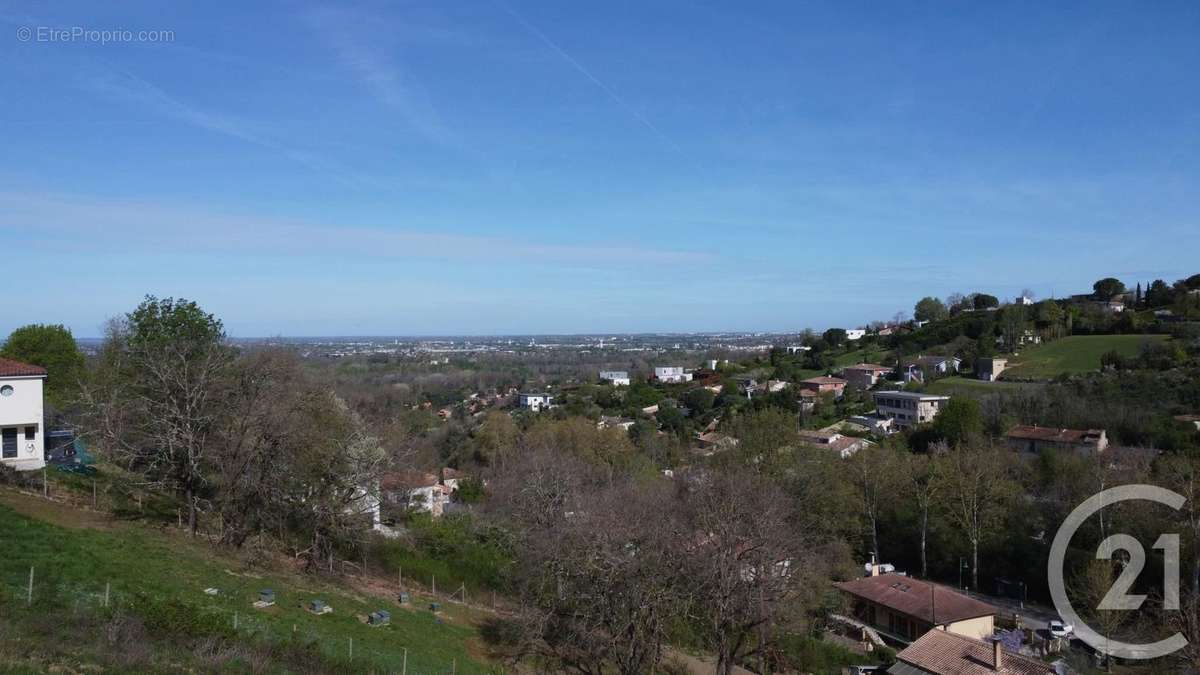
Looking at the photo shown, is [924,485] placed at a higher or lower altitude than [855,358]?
lower

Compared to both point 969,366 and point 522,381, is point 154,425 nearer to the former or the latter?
point 969,366

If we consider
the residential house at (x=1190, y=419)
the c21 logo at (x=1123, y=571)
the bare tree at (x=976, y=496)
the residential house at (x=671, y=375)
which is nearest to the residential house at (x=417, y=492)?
the bare tree at (x=976, y=496)

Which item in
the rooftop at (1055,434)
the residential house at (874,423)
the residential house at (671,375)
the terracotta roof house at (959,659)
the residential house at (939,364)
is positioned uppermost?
the residential house at (939,364)

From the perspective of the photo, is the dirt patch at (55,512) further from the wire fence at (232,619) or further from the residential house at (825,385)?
the residential house at (825,385)

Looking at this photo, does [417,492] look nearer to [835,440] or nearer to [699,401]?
[835,440]

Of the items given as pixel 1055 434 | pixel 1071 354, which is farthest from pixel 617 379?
pixel 1055 434

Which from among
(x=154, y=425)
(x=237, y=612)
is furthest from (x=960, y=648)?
(x=154, y=425)

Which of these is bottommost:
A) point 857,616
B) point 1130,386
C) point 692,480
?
point 857,616
